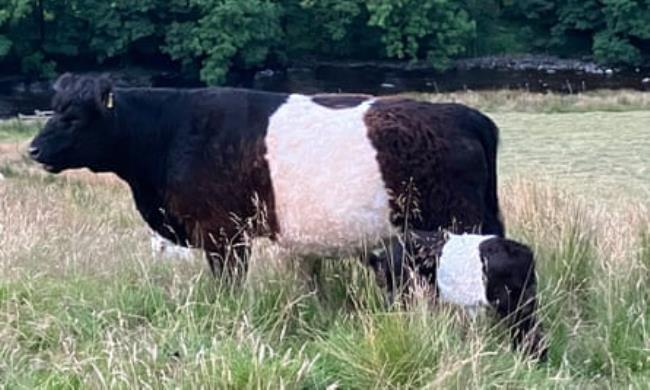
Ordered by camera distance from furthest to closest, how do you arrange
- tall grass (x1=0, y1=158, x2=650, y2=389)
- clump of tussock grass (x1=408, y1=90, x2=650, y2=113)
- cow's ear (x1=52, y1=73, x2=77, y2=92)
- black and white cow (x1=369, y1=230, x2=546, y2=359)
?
clump of tussock grass (x1=408, y1=90, x2=650, y2=113), cow's ear (x1=52, y1=73, x2=77, y2=92), black and white cow (x1=369, y1=230, x2=546, y2=359), tall grass (x1=0, y1=158, x2=650, y2=389)

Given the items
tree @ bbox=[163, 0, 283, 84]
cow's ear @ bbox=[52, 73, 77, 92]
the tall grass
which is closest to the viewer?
the tall grass

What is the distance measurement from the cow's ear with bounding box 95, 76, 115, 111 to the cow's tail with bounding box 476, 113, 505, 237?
2.17 m

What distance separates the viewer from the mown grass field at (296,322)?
4781 mm

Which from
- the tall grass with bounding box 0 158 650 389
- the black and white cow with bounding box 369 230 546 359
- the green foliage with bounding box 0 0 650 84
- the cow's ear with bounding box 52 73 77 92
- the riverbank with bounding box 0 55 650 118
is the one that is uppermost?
the cow's ear with bounding box 52 73 77 92

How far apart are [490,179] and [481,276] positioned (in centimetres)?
125

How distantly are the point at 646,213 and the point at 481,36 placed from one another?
58.8 m

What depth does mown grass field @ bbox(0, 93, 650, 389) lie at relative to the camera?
478 cm

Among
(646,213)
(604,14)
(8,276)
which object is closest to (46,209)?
(8,276)

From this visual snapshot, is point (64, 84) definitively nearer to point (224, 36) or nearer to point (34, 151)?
point (34, 151)

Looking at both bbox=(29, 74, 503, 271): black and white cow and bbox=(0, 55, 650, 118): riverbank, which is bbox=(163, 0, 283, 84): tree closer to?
bbox=(0, 55, 650, 118): riverbank

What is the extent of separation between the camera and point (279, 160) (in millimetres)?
6727

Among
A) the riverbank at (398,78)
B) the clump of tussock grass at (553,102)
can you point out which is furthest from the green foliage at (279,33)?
the clump of tussock grass at (553,102)

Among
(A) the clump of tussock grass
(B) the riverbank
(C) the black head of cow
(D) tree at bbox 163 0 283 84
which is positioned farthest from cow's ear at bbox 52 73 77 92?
(D) tree at bbox 163 0 283 84

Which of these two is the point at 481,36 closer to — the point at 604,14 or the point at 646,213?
Result: the point at 604,14
